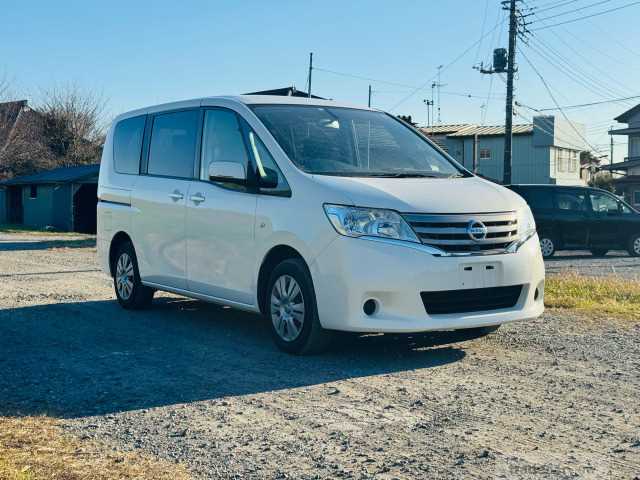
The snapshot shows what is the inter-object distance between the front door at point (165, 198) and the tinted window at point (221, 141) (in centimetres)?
20

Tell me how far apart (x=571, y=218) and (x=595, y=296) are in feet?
35.8

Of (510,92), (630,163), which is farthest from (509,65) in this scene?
(630,163)

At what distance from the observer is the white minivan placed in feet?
19.4

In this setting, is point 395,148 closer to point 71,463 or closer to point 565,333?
point 565,333

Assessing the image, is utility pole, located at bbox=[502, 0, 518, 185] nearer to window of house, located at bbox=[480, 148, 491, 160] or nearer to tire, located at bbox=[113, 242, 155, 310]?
tire, located at bbox=[113, 242, 155, 310]

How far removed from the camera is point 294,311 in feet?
20.9

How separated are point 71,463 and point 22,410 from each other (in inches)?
45.6

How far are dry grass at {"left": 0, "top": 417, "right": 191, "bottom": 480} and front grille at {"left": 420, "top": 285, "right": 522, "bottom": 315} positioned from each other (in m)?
2.63

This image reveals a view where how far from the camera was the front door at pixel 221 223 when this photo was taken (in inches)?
272

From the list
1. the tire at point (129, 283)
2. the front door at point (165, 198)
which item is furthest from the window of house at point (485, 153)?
the front door at point (165, 198)

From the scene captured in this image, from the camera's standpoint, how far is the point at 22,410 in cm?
492

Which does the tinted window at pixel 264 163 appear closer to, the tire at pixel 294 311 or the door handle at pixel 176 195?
the tire at pixel 294 311

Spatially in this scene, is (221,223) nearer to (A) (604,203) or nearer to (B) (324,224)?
(B) (324,224)

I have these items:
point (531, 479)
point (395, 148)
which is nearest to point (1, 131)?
point (395, 148)
